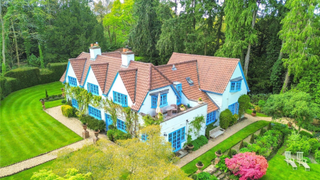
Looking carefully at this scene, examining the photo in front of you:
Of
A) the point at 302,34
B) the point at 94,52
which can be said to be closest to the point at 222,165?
the point at 302,34

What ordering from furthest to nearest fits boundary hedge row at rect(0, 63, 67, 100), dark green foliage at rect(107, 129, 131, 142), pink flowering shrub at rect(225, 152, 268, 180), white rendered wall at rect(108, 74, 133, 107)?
boundary hedge row at rect(0, 63, 67, 100), dark green foliage at rect(107, 129, 131, 142), white rendered wall at rect(108, 74, 133, 107), pink flowering shrub at rect(225, 152, 268, 180)

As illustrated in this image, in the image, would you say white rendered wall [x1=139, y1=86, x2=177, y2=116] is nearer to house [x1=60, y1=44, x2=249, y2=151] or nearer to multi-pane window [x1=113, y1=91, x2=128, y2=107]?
house [x1=60, y1=44, x2=249, y2=151]

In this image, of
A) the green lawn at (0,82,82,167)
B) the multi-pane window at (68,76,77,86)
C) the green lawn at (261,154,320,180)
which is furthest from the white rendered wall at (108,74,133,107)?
the green lawn at (261,154,320,180)

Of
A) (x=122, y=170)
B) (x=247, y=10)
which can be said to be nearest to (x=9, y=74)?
(x=122, y=170)

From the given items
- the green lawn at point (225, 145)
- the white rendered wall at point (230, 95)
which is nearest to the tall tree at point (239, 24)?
the white rendered wall at point (230, 95)

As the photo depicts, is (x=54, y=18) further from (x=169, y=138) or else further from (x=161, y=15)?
(x=169, y=138)

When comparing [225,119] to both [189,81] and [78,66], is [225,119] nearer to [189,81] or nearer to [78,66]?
[189,81]
